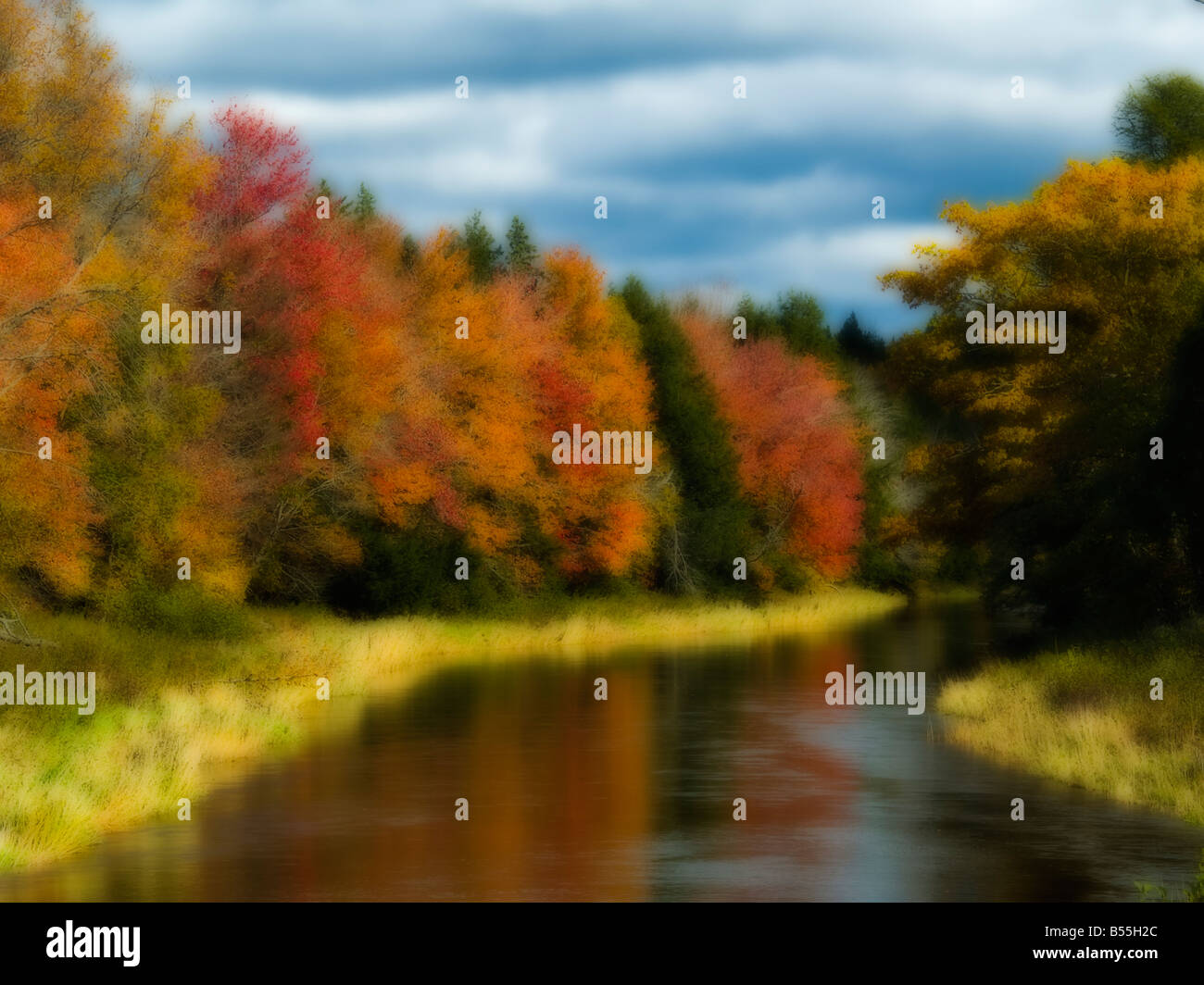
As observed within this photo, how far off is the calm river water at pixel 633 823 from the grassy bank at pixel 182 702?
65 centimetres

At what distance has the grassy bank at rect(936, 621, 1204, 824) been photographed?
78.2 ft

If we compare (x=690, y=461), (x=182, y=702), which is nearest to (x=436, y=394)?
(x=690, y=461)

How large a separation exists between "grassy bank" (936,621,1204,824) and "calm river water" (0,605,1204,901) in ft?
1.90

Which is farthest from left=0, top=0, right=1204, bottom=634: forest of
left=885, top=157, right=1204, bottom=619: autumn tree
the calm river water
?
the calm river water

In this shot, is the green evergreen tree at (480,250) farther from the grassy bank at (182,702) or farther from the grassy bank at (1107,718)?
the grassy bank at (1107,718)

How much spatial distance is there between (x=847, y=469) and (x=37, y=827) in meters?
66.5

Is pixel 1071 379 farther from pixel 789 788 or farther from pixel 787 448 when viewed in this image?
pixel 787 448

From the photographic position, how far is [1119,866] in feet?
62.3

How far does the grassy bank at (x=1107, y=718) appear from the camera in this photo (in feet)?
78.2

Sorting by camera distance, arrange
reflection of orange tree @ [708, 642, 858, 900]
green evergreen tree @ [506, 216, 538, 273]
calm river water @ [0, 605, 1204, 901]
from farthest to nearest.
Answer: green evergreen tree @ [506, 216, 538, 273] < reflection of orange tree @ [708, 642, 858, 900] < calm river water @ [0, 605, 1204, 901]

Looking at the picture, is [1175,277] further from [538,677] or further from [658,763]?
[658,763]

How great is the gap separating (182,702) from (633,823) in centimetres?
1059

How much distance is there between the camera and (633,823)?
2231 cm

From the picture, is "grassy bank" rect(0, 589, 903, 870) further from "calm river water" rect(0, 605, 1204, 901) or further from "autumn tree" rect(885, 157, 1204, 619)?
"autumn tree" rect(885, 157, 1204, 619)
